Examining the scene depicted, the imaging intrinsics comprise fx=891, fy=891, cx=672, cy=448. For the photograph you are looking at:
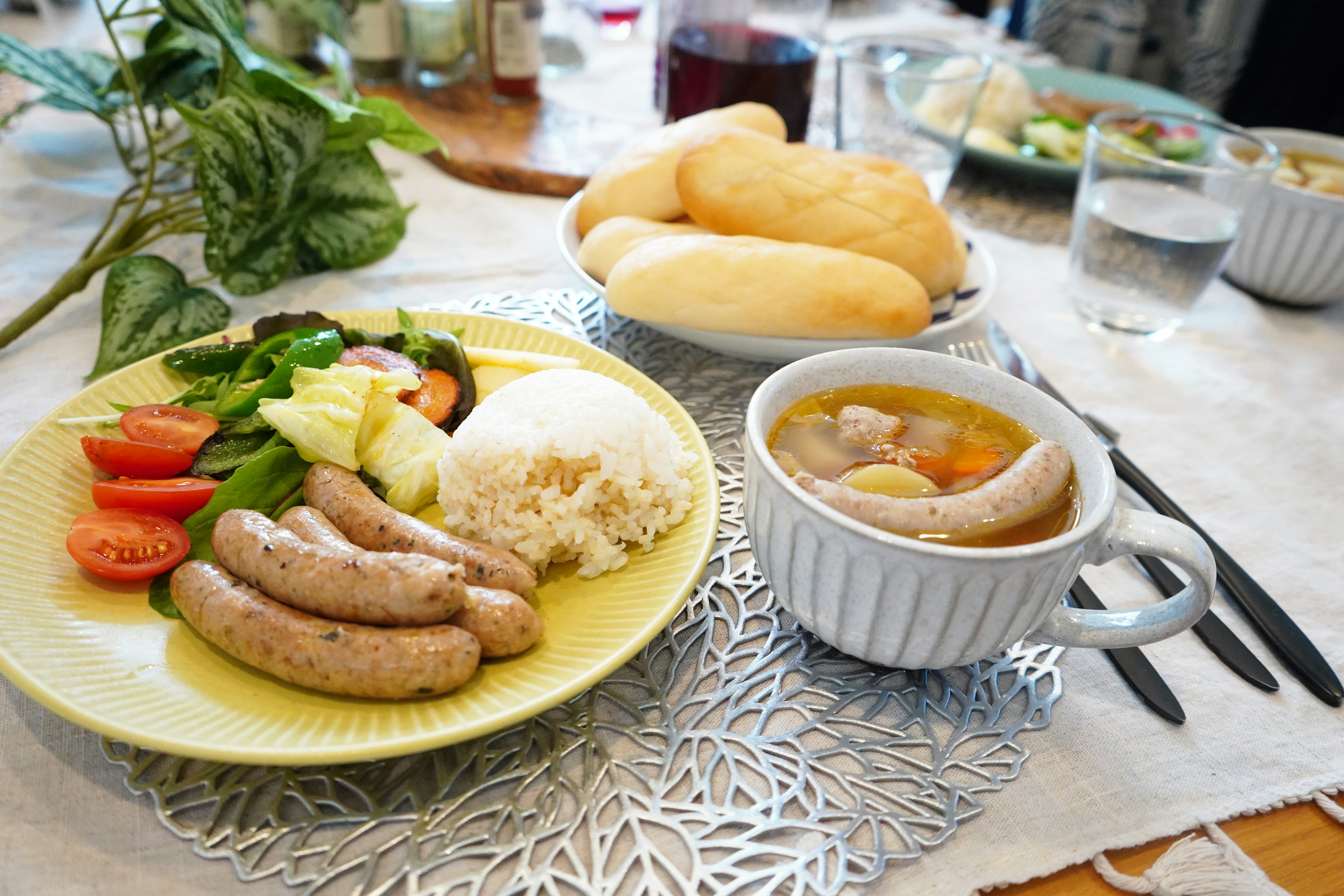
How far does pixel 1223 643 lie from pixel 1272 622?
0.11 metres

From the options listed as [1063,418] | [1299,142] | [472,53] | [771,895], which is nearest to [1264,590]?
[1063,418]

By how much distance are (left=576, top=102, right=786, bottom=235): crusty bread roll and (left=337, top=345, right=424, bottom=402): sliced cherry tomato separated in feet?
2.22

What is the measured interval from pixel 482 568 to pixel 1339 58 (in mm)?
4684

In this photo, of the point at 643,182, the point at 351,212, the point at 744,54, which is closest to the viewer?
the point at 643,182

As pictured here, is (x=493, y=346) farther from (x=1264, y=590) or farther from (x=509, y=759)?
(x=1264, y=590)

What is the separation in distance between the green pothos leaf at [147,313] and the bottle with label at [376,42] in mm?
1464

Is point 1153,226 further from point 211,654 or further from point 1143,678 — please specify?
point 211,654

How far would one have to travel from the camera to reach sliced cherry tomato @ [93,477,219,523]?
1.37m

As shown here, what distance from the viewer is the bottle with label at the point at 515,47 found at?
2971mm

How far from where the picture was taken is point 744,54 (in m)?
2.65

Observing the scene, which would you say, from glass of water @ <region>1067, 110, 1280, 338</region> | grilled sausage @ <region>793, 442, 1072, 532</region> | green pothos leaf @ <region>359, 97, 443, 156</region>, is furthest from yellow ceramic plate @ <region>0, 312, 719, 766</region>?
glass of water @ <region>1067, 110, 1280, 338</region>

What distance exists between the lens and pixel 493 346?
1.87 m

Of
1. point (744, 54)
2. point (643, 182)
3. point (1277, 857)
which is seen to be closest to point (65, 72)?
point (643, 182)

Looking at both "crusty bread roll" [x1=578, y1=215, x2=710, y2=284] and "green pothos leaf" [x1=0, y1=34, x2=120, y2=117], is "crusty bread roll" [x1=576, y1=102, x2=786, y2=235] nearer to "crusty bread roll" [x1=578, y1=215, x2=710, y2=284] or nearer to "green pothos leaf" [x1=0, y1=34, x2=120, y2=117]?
"crusty bread roll" [x1=578, y1=215, x2=710, y2=284]
